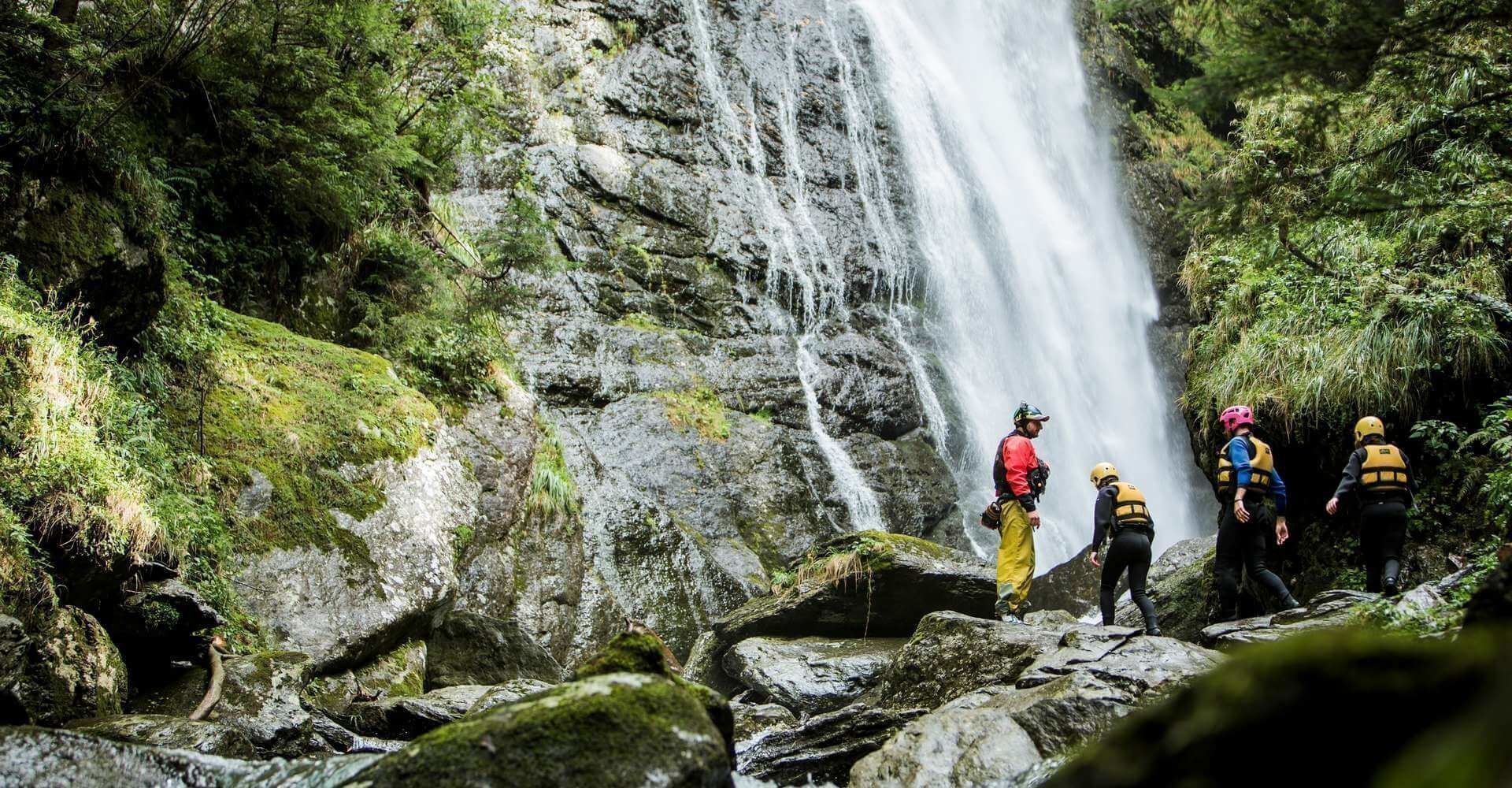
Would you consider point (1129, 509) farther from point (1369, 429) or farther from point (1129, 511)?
point (1369, 429)

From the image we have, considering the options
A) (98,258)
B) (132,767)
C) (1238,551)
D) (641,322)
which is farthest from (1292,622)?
(641,322)

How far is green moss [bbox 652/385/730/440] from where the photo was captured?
12977 mm

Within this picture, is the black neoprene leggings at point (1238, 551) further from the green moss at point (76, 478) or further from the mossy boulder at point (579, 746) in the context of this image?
the green moss at point (76, 478)

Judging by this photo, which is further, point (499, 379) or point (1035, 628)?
point (499, 379)

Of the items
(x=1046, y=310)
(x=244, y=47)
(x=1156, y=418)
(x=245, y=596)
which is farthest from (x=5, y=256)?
(x=1156, y=418)

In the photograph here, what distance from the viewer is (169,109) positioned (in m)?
8.16

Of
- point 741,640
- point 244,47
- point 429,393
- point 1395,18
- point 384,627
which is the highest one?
point 244,47

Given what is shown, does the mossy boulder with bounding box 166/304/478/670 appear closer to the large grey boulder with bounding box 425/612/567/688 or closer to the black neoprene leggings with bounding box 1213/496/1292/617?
the large grey boulder with bounding box 425/612/567/688

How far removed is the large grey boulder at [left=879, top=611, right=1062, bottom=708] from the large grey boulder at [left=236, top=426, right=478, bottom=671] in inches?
153

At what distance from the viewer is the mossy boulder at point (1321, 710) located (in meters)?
1.04

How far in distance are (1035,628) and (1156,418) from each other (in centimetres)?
1510

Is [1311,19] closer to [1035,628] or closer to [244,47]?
[1035,628]

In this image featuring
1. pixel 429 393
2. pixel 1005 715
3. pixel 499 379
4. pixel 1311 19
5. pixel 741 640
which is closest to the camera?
pixel 1311 19

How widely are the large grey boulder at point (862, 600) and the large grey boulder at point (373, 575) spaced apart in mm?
2829
